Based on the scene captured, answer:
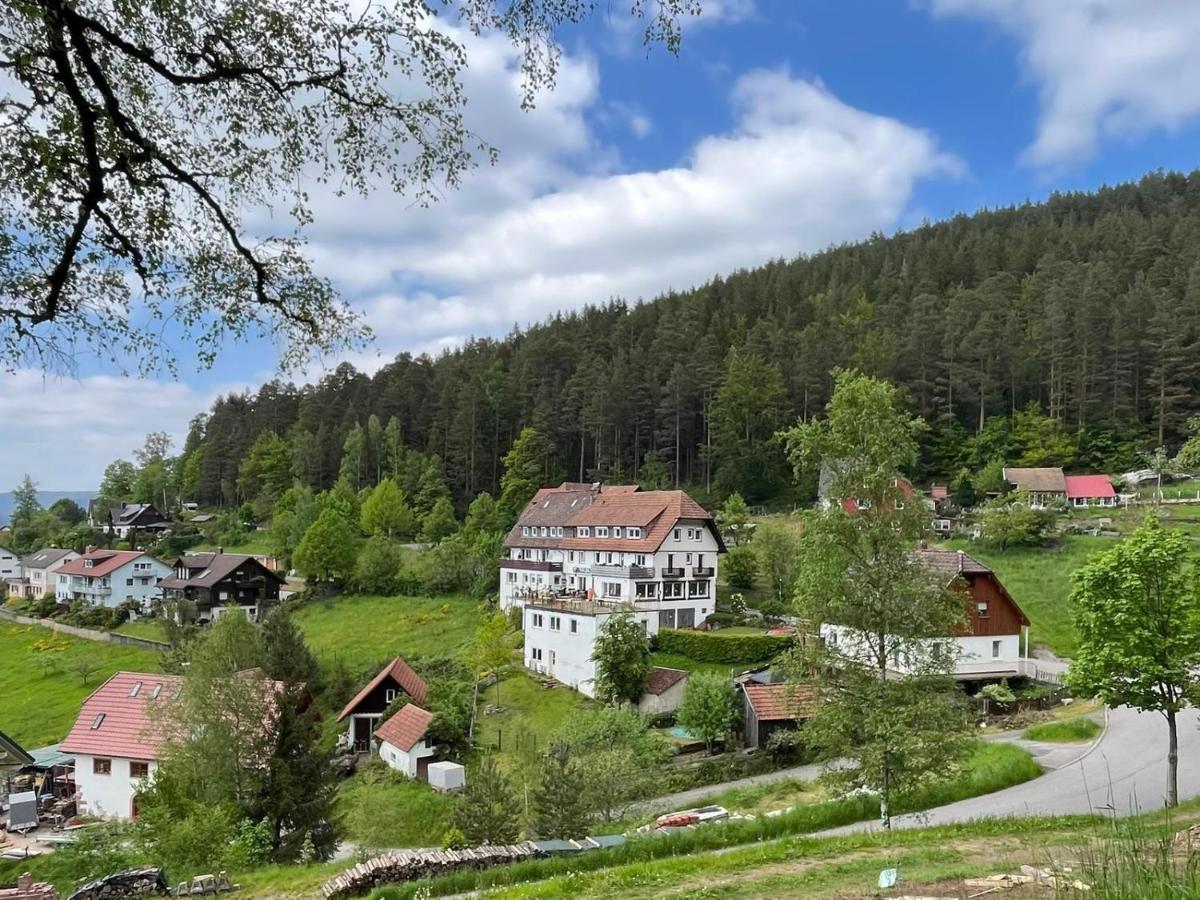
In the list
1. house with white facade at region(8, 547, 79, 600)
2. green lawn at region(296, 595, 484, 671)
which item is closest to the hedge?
green lawn at region(296, 595, 484, 671)

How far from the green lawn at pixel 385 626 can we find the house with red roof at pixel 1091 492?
4137cm

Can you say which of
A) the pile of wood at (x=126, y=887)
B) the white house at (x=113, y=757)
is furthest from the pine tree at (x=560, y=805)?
the white house at (x=113, y=757)

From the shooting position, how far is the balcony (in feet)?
153

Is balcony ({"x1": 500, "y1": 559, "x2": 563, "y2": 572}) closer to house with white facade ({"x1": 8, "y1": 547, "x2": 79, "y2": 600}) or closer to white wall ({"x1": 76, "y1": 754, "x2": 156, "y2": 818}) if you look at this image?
white wall ({"x1": 76, "y1": 754, "x2": 156, "y2": 818})

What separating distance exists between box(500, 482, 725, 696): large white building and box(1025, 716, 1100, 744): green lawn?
16.6 m

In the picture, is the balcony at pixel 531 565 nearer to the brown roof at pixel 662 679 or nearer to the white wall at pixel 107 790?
the brown roof at pixel 662 679

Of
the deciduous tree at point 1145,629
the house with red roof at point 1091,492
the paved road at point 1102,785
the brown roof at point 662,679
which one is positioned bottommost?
the brown roof at point 662,679

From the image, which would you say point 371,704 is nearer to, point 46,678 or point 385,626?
point 385,626

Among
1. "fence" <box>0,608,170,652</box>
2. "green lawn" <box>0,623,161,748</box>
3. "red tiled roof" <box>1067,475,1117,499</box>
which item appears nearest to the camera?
"green lawn" <box>0,623,161,748</box>

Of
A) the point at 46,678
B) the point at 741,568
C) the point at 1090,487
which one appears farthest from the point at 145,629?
the point at 1090,487

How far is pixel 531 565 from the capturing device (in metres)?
48.2

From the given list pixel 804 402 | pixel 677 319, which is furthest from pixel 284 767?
pixel 677 319

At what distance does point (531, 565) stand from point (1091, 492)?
3879cm

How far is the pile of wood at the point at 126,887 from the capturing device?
14.0 m
